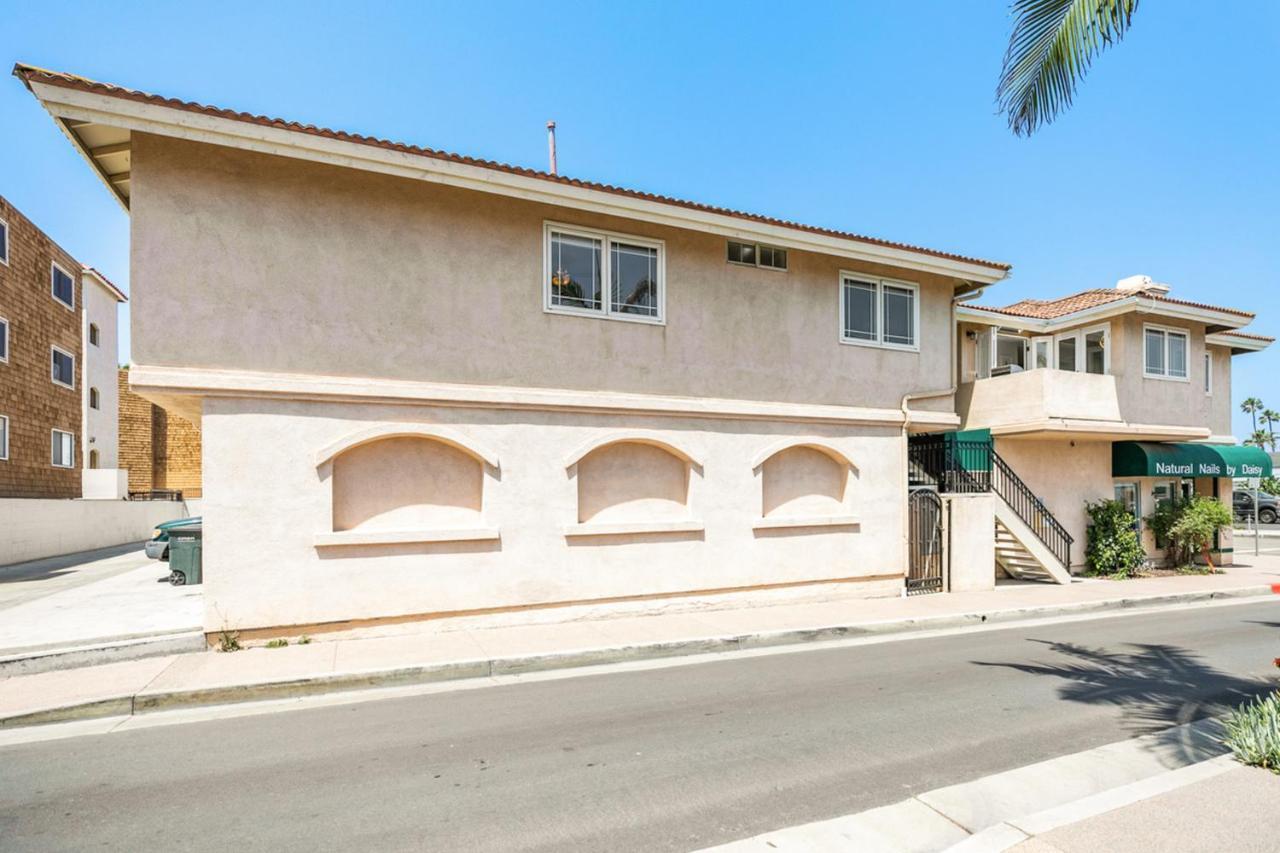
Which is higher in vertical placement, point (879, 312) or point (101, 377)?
point (101, 377)

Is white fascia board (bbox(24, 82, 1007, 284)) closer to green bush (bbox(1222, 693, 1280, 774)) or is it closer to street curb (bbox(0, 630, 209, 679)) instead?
street curb (bbox(0, 630, 209, 679))

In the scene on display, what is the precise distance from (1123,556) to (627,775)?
53.3 feet

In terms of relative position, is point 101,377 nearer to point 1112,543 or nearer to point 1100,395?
point 1100,395

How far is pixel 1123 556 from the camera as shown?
16672 millimetres

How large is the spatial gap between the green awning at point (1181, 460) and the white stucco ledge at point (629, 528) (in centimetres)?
1229

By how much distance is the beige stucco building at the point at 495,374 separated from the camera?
28.9 ft

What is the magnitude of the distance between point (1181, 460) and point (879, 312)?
32.6ft

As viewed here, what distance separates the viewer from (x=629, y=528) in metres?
10.9

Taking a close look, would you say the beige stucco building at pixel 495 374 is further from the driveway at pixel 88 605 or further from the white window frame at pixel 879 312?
the driveway at pixel 88 605

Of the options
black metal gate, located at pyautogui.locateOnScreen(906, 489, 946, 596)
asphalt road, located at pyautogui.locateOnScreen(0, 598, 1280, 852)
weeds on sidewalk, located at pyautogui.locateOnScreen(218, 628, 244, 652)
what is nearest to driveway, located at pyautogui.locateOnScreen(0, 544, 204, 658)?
weeds on sidewalk, located at pyautogui.locateOnScreen(218, 628, 244, 652)

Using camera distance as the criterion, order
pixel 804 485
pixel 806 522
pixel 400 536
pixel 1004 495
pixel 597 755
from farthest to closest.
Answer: pixel 1004 495, pixel 804 485, pixel 806 522, pixel 400 536, pixel 597 755

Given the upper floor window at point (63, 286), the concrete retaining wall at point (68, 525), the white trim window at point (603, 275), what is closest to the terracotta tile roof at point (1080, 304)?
the white trim window at point (603, 275)

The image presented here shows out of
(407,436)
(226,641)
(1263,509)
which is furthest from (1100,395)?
(1263,509)

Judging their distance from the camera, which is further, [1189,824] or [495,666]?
[495,666]
